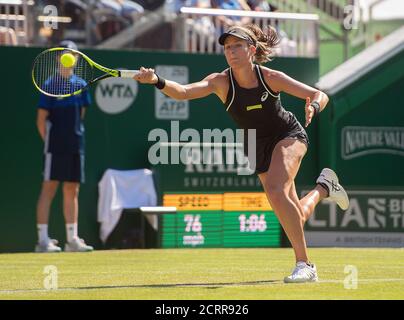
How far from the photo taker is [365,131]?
15.8 metres

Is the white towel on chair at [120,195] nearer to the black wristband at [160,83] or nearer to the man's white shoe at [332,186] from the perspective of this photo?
the man's white shoe at [332,186]

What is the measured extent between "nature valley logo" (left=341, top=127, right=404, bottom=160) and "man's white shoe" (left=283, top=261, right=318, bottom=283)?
25.4 ft

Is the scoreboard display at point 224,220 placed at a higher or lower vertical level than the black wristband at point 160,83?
lower

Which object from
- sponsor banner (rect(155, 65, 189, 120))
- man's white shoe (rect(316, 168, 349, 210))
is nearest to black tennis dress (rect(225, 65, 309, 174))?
man's white shoe (rect(316, 168, 349, 210))

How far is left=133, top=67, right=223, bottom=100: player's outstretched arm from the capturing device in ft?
25.8

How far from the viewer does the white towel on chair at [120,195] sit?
13.6 meters

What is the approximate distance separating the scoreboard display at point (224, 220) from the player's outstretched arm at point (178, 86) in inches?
202

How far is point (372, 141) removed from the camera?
15.9 meters

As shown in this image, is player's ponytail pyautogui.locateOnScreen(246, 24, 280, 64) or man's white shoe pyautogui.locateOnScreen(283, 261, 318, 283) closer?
man's white shoe pyautogui.locateOnScreen(283, 261, 318, 283)

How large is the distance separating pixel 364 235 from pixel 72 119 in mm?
4047

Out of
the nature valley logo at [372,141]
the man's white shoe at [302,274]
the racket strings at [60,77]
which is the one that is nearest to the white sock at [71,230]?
the racket strings at [60,77]

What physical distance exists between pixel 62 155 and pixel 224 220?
8.12 ft

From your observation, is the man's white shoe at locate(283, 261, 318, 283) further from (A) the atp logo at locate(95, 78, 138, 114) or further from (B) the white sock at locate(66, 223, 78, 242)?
(A) the atp logo at locate(95, 78, 138, 114)

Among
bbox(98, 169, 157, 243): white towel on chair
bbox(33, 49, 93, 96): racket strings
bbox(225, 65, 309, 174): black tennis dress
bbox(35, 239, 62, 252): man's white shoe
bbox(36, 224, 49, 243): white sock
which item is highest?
bbox(33, 49, 93, 96): racket strings
